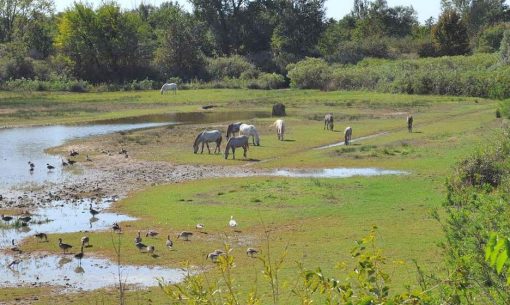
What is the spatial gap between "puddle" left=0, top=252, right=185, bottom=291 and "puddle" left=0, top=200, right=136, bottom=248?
2.01 m

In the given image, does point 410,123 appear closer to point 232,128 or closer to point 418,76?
point 232,128

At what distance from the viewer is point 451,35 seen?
8612cm

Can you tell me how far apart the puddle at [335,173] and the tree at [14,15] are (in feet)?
251

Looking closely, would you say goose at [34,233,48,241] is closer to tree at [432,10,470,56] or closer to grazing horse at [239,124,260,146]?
grazing horse at [239,124,260,146]

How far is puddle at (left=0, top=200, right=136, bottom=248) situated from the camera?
19594 mm

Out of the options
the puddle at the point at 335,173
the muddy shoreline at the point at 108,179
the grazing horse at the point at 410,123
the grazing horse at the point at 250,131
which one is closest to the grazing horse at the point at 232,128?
the grazing horse at the point at 250,131

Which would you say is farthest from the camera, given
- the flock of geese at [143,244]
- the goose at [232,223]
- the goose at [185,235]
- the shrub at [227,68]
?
the shrub at [227,68]

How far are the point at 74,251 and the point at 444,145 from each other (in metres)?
20.8

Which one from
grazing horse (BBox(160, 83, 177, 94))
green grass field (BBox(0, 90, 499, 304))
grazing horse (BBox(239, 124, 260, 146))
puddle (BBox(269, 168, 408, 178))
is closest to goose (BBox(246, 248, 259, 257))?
green grass field (BBox(0, 90, 499, 304))

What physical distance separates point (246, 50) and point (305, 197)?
237ft

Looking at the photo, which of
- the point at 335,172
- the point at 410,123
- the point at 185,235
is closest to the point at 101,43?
the point at 410,123

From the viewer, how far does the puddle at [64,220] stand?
19.6 m

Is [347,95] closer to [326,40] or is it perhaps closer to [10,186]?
[326,40]

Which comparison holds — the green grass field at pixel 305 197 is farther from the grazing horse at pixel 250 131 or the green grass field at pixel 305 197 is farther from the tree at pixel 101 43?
the tree at pixel 101 43
